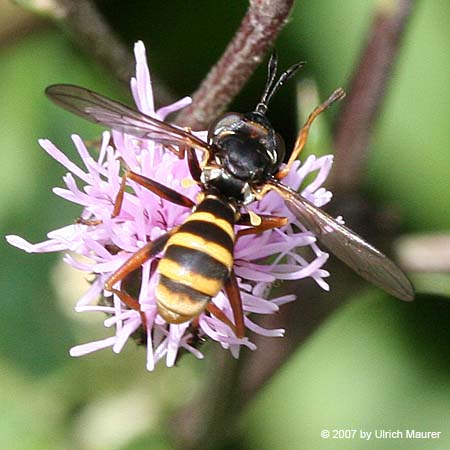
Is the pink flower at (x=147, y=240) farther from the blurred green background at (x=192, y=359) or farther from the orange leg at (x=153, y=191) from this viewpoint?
the blurred green background at (x=192, y=359)

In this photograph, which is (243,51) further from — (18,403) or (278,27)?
(18,403)

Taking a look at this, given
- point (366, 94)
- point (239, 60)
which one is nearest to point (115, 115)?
point (239, 60)

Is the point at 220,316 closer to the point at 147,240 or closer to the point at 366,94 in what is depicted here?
the point at 147,240

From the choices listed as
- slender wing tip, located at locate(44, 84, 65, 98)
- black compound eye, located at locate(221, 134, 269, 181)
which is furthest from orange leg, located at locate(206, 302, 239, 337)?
slender wing tip, located at locate(44, 84, 65, 98)

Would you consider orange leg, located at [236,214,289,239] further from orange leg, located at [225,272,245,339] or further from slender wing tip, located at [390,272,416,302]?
slender wing tip, located at [390,272,416,302]

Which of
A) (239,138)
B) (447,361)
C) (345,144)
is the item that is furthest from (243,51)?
(447,361)

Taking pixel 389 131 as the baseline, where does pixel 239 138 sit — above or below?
below
